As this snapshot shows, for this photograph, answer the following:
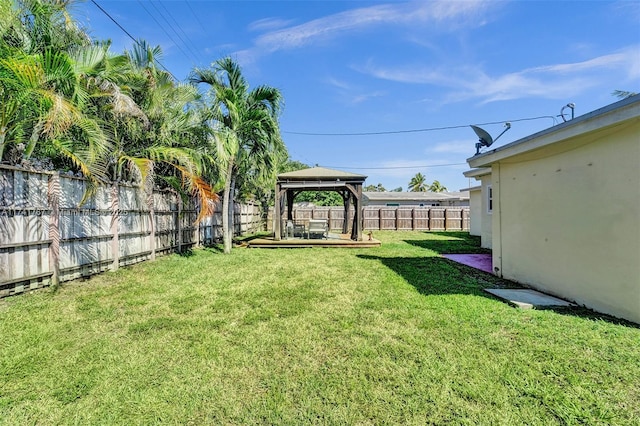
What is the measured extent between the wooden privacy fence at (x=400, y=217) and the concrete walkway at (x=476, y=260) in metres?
11.5

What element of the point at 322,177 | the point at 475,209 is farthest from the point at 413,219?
the point at 322,177

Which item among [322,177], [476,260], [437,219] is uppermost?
[322,177]

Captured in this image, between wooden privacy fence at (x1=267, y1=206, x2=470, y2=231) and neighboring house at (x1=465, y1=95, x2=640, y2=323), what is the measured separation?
14.8 m

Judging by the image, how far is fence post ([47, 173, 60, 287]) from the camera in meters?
5.46

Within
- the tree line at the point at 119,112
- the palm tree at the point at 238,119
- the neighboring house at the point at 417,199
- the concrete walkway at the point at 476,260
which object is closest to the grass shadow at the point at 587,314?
the concrete walkway at the point at 476,260

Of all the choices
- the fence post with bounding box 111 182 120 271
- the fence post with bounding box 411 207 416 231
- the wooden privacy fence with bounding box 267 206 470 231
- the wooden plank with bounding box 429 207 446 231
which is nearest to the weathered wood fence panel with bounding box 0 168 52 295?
the fence post with bounding box 111 182 120 271

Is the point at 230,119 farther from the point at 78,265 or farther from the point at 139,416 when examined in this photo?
the point at 139,416

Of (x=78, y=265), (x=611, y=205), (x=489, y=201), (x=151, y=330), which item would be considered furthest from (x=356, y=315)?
(x=489, y=201)

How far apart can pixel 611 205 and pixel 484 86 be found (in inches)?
565

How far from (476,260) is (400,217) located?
495 inches

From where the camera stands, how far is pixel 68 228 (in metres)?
5.87

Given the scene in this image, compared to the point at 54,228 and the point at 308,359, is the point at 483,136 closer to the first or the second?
the point at 308,359

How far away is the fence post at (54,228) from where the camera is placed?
5461mm

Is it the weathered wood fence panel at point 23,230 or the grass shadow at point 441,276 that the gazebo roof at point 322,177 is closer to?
the grass shadow at point 441,276
